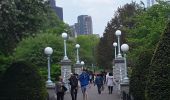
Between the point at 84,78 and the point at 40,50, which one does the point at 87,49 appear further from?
the point at 84,78

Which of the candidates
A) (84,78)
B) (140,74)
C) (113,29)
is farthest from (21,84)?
(113,29)

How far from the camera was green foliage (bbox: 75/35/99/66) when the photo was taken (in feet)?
492

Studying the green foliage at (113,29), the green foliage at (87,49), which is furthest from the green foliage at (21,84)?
the green foliage at (87,49)

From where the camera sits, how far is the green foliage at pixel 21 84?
2216 centimetres

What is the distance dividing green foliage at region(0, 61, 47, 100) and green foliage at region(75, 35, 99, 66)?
398 feet

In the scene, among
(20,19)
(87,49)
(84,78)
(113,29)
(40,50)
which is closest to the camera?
(20,19)

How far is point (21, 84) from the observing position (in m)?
22.2

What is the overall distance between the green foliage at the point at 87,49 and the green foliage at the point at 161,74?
5140 inches

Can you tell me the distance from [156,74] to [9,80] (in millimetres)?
10392

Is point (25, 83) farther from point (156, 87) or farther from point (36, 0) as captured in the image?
point (156, 87)

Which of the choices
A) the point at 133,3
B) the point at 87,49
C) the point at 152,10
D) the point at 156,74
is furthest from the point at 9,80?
the point at 87,49

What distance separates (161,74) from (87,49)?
14485 cm

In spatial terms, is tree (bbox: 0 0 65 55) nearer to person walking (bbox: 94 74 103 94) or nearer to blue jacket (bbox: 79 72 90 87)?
blue jacket (bbox: 79 72 90 87)

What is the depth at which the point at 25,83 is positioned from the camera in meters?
22.4
